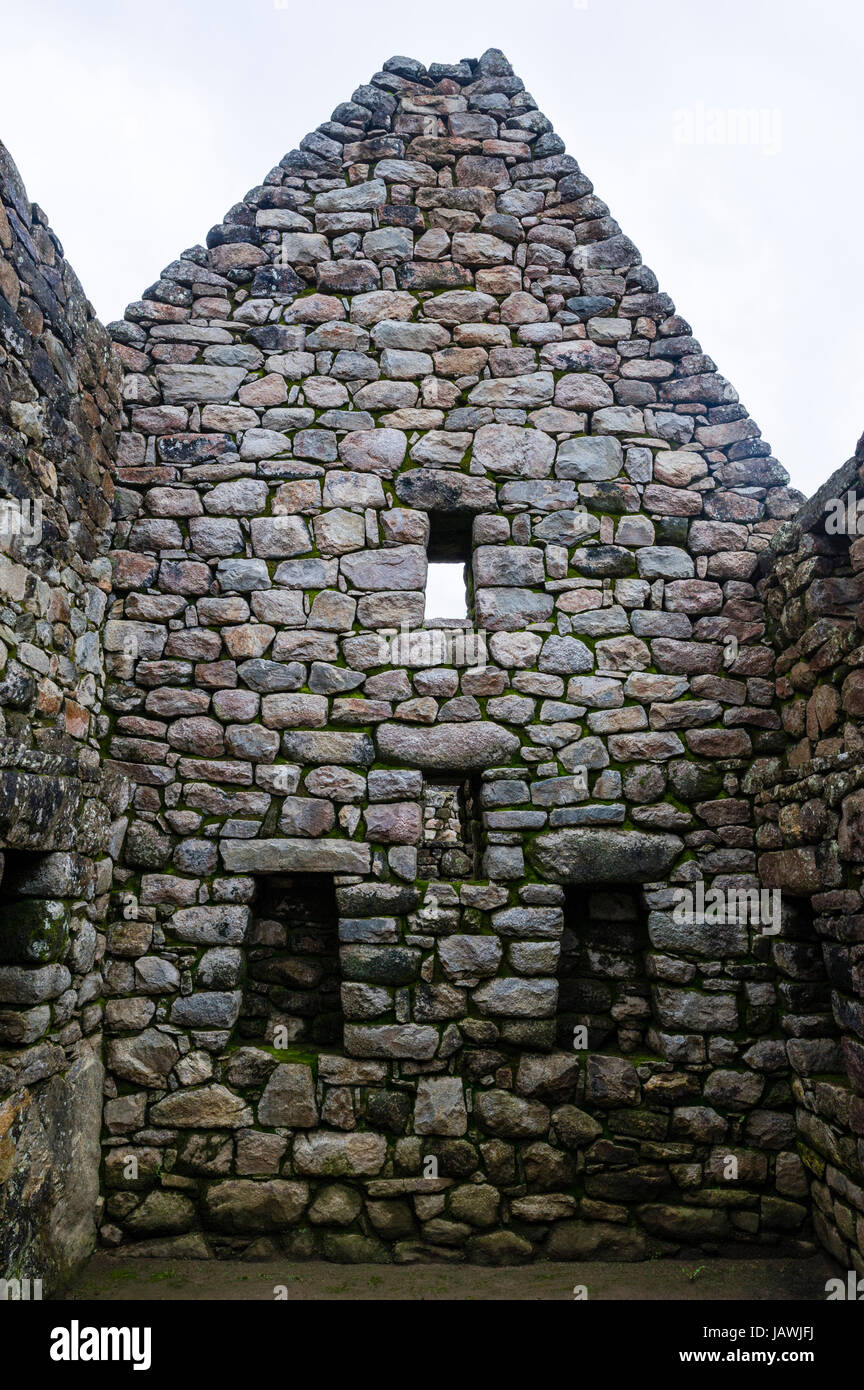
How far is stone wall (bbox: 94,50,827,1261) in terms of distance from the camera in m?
3.57

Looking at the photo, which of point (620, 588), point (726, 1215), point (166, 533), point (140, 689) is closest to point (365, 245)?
point (166, 533)

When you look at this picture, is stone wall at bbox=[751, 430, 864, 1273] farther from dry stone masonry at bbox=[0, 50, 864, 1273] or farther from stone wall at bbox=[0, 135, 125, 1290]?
stone wall at bbox=[0, 135, 125, 1290]

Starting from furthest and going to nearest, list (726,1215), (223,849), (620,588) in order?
(620,588) → (223,849) → (726,1215)

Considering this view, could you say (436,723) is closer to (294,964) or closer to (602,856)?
(602,856)

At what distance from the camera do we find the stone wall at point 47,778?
3021mm

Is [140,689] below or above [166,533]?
below

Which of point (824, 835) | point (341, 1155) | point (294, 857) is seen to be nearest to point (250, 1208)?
point (341, 1155)

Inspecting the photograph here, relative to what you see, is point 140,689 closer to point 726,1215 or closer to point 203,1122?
point 203,1122

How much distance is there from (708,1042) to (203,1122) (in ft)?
7.86

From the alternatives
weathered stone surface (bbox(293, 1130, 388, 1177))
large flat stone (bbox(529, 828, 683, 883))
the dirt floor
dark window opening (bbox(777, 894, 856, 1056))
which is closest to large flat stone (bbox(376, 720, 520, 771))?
large flat stone (bbox(529, 828, 683, 883))

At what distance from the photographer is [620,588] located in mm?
4113

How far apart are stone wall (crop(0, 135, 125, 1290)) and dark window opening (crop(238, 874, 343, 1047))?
2.39 feet

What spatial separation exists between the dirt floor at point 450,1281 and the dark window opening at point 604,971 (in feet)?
3.01

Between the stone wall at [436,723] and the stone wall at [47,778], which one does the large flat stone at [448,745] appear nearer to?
the stone wall at [436,723]
